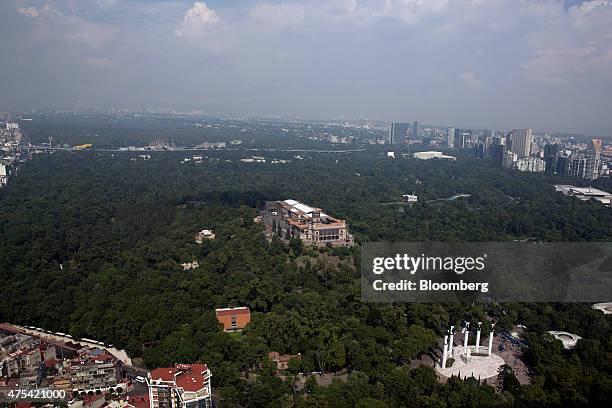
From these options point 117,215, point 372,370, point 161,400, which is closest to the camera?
point 161,400

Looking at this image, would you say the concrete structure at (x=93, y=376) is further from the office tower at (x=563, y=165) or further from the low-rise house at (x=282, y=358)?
the office tower at (x=563, y=165)

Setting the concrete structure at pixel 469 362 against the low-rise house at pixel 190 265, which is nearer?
the concrete structure at pixel 469 362

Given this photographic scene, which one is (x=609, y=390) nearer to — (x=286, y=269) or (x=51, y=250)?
(x=286, y=269)

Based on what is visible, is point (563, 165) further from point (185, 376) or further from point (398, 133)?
point (185, 376)

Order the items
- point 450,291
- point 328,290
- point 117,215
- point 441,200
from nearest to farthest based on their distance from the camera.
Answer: point 450,291 → point 328,290 → point 117,215 → point 441,200

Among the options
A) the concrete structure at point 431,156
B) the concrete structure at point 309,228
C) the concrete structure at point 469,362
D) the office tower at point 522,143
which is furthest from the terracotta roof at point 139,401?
the concrete structure at point 431,156

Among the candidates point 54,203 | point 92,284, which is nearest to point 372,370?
point 92,284
